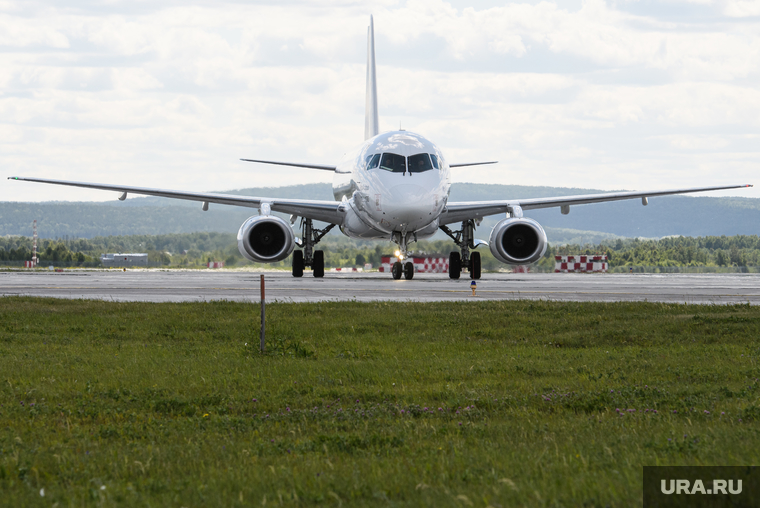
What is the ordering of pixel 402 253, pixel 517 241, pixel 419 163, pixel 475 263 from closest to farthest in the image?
pixel 419 163
pixel 517 241
pixel 402 253
pixel 475 263

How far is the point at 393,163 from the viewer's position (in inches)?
1155

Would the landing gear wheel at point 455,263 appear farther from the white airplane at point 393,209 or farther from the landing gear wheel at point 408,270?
the landing gear wheel at point 408,270

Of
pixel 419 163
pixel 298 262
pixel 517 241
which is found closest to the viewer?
pixel 419 163

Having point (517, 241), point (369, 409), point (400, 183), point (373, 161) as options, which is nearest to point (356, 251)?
point (517, 241)

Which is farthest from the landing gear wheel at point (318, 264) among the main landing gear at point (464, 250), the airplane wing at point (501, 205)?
the airplane wing at point (501, 205)

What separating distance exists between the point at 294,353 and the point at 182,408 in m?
3.83

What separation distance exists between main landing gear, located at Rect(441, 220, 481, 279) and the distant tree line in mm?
5363

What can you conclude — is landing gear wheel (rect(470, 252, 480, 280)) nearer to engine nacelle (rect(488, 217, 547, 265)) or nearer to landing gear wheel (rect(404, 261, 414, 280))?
landing gear wheel (rect(404, 261, 414, 280))

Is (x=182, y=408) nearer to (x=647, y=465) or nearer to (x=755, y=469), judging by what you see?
(x=647, y=465)

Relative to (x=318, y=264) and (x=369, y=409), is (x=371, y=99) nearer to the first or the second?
(x=318, y=264)

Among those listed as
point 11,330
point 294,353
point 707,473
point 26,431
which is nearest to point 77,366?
point 294,353

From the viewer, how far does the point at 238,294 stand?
944 inches

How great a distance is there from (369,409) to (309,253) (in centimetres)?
2877

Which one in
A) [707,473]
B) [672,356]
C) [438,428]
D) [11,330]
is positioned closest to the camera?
[707,473]
